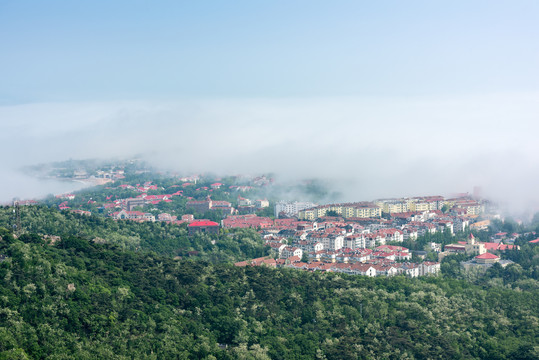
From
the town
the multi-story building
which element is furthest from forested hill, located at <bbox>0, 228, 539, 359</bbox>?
the multi-story building

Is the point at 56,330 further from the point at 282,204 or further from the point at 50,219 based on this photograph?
the point at 282,204

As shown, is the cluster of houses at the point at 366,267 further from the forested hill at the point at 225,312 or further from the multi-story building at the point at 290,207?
the multi-story building at the point at 290,207

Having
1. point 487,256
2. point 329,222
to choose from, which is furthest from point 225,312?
point 329,222

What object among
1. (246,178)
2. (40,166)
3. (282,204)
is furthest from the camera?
(40,166)

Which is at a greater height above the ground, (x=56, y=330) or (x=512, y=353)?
(x=56, y=330)

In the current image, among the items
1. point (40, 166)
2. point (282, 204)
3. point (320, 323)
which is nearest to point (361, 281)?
point (320, 323)

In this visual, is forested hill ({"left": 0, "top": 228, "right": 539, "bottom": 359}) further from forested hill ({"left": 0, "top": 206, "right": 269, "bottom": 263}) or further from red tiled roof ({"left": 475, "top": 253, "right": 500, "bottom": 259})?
red tiled roof ({"left": 475, "top": 253, "right": 500, "bottom": 259})
